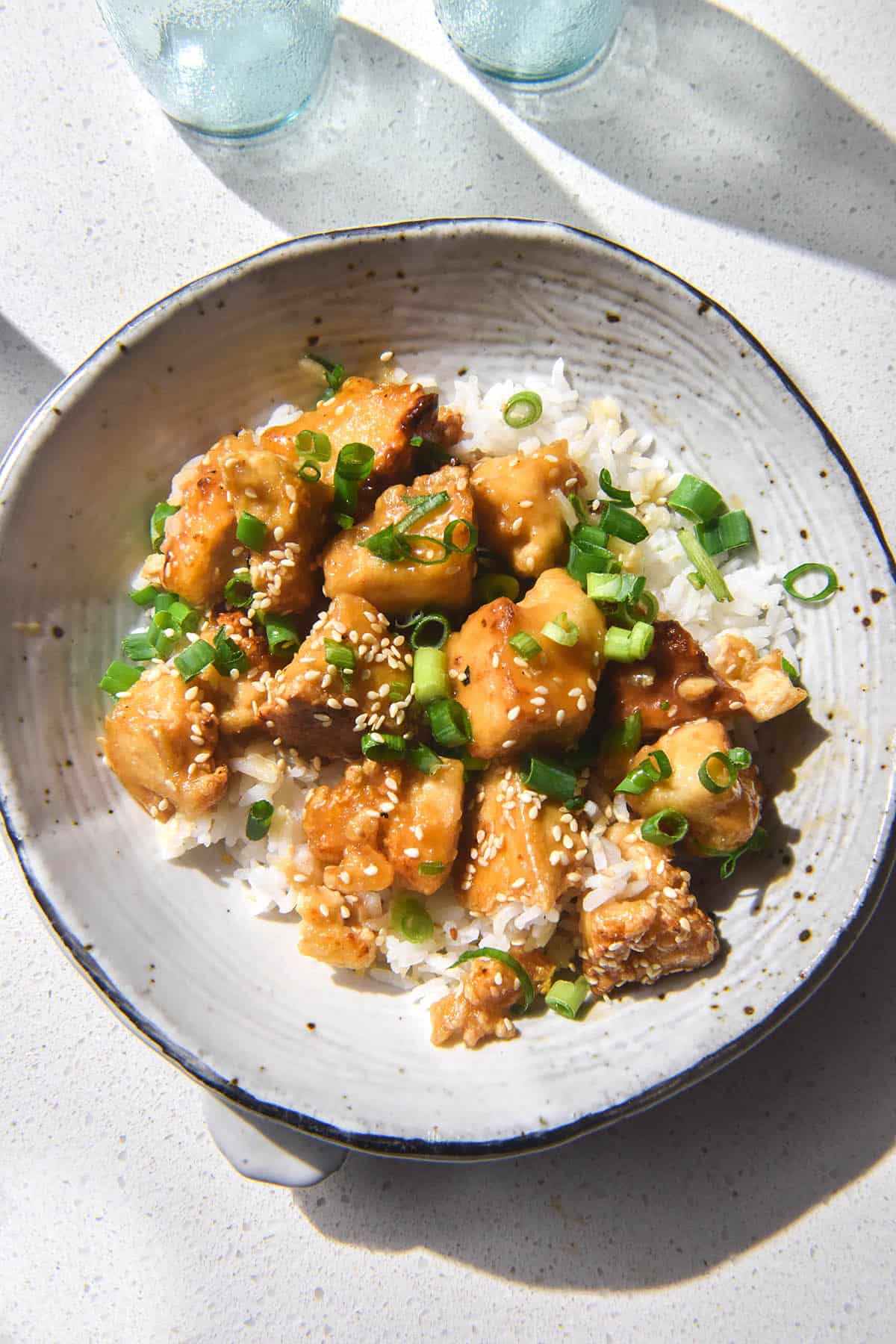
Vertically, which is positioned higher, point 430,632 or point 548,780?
point 430,632

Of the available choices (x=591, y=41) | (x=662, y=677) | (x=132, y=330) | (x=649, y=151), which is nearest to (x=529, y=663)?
(x=662, y=677)

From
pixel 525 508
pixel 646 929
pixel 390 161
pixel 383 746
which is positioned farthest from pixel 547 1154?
pixel 390 161

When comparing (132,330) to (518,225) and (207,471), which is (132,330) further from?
(518,225)

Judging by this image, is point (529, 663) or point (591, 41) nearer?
point (529, 663)

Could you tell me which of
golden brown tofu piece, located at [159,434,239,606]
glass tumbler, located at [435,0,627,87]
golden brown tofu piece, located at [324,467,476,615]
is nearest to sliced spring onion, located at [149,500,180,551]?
golden brown tofu piece, located at [159,434,239,606]

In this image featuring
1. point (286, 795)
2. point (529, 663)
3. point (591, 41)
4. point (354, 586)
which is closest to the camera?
point (529, 663)

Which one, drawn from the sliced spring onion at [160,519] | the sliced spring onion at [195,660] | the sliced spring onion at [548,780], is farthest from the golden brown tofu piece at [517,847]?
the sliced spring onion at [160,519]

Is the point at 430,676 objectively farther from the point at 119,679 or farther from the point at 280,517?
the point at 119,679
